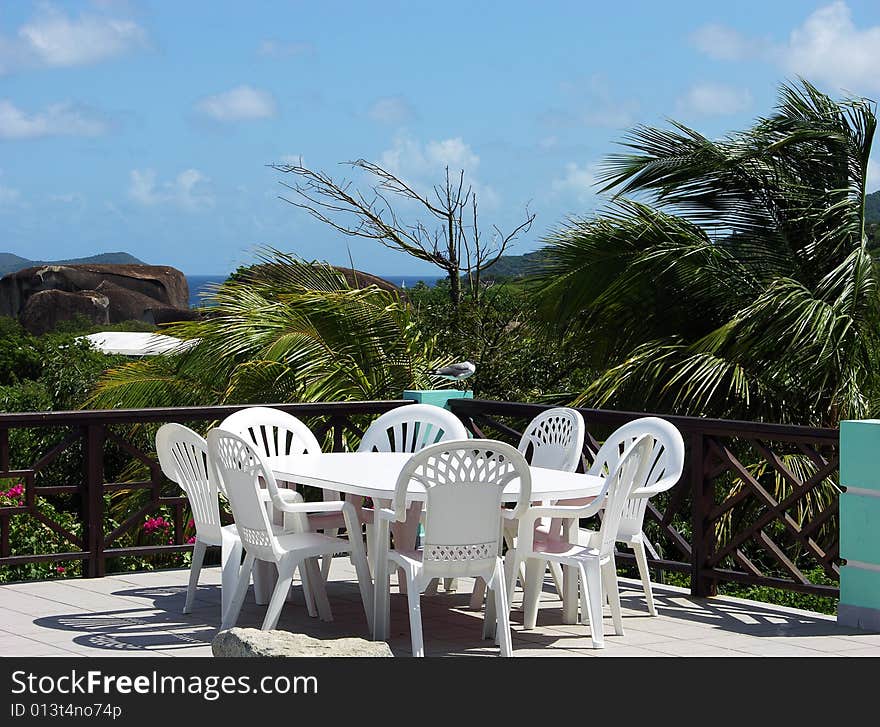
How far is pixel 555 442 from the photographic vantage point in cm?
654

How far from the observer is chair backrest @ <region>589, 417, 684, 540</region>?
18.7ft

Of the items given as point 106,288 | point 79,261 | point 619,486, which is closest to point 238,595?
point 619,486

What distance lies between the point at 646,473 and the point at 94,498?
315 cm

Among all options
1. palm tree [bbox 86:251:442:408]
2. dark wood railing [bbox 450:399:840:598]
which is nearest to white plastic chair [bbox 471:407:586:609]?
dark wood railing [bbox 450:399:840:598]

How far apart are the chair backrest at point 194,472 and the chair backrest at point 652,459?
1839 millimetres

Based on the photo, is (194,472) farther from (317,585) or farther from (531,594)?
(531,594)

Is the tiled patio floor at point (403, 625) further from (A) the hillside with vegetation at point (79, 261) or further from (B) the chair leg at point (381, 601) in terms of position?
(A) the hillside with vegetation at point (79, 261)

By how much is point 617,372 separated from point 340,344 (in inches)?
91.2

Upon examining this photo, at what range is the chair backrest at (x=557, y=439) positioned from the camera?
20.7 ft

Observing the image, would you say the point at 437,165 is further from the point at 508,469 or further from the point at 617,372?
the point at 508,469

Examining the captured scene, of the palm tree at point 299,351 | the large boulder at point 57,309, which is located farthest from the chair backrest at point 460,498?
the large boulder at point 57,309
